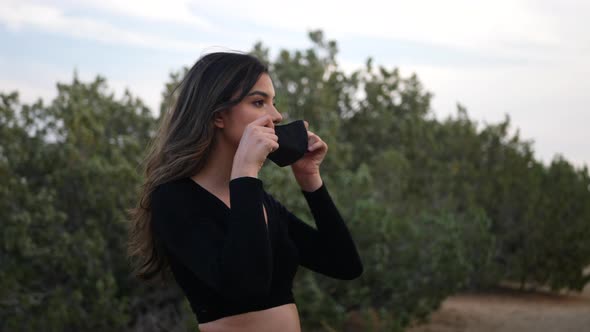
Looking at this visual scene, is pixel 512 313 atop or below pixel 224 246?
below

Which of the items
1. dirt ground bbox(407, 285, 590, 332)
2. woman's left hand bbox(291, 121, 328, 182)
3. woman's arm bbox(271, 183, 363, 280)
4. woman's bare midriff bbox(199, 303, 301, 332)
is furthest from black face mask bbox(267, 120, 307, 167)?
dirt ground bbox(407, 285, 590, 332)

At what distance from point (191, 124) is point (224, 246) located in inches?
18.0

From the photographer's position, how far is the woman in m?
2.02

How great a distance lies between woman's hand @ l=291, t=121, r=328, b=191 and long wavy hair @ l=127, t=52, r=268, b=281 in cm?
32

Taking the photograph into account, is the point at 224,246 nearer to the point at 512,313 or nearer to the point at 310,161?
the point at 310,161

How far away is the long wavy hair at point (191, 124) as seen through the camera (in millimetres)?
2238

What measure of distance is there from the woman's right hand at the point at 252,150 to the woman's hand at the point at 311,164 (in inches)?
16.1

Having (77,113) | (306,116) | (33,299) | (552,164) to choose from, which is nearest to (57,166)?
(77,113)

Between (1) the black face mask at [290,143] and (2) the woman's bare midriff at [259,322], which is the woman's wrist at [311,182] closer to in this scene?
(1) the black face mask at [290,143]

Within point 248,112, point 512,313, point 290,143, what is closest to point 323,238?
point 290,143

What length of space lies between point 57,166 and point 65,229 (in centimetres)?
80

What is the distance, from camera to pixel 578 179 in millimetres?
14930

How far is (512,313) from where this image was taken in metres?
12.6

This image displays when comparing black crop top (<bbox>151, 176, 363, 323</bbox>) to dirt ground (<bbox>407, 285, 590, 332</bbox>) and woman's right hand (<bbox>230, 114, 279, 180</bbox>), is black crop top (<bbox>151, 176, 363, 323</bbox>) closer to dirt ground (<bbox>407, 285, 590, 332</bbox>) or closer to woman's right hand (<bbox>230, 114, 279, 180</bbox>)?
woman's right hand (<bbox>230, 114, 279, 180</bbox>)
